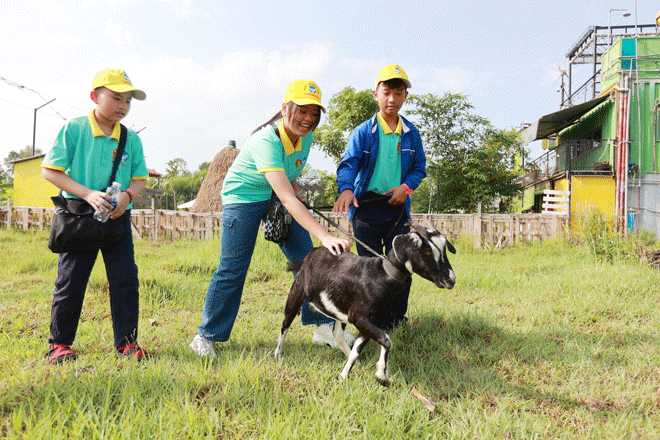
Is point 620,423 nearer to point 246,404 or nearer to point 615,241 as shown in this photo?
point 246,404

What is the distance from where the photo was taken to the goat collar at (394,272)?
91.3 inches

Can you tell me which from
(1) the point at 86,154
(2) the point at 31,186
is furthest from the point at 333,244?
(2) the point at 31,186

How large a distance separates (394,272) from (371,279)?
0.49ft

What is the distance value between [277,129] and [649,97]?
15.9m

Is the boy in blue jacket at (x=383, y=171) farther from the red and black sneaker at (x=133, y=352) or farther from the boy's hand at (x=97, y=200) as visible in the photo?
the red and black sneaker at (x=133, y=352)

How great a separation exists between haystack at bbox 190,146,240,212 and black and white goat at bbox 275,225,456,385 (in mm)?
13988

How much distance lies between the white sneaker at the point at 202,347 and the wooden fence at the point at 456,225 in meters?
7.74

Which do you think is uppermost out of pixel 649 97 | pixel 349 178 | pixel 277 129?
pixel 649 97

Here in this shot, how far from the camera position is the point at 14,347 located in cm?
295

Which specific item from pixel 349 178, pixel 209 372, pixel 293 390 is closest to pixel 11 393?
pixel 209 372

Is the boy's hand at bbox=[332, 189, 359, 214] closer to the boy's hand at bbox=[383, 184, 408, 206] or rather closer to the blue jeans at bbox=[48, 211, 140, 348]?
the boy's hand at bbox=[383, 184, 408, 206]

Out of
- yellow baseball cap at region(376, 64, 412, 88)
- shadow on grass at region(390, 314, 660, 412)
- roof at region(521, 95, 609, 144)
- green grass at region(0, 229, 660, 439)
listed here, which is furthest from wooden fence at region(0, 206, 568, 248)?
yellow baseball cap at region(376, 64, 412, 88)

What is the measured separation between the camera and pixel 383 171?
3342mm

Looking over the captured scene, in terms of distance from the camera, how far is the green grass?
196cm
